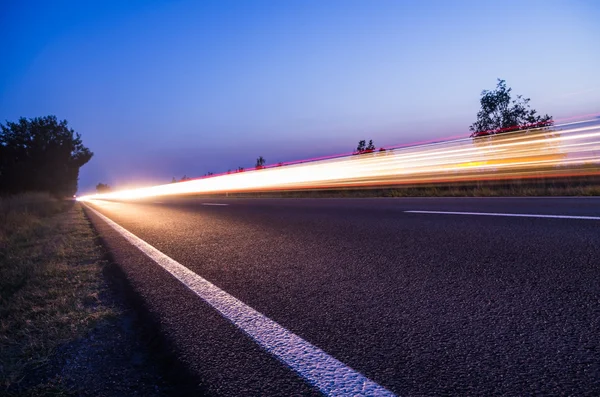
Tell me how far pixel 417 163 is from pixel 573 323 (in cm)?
1804

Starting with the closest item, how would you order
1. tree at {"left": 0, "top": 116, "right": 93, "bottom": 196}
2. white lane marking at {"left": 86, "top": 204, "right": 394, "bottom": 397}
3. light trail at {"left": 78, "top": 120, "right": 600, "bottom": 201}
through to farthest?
white lane marking at {"left": 86, "top": 204, "right": 394, "bottom": 397} → light trail at {"left": 78, "top": 120, "right": 600, "bottom": 201} → tree at {"left": 0, "top": 116, "right": 93, "bottom": 196}

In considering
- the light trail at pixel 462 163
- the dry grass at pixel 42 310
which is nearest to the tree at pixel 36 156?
the light trail at pixel 462 163

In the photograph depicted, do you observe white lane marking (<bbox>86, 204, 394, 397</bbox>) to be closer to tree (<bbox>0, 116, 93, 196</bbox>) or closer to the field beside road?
the field beside road

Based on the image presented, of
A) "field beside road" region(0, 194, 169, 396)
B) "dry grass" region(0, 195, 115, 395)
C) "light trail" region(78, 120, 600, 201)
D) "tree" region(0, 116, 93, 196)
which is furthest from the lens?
"tree" region(0, 116, 93, 196)

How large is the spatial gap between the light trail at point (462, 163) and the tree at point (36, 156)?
26769 millimetres

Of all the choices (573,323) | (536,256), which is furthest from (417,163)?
(573,323)

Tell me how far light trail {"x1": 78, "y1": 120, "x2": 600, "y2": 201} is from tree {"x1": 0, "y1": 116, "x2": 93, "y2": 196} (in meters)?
26.8

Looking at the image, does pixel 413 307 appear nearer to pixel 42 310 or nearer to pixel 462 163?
pixel 42 310

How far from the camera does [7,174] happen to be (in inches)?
1420

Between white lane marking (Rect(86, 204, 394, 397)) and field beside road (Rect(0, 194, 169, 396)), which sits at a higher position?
field beside road (Rect(0, 194, 169, 396))

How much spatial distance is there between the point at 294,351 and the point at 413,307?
0.78 metres

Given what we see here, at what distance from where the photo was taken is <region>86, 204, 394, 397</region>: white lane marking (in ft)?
4.10

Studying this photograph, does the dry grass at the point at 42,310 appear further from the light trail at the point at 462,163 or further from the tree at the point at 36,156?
the tree at the point at 36,156

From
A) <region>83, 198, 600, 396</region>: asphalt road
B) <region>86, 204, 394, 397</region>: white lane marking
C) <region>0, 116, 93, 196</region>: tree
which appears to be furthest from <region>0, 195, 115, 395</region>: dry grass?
<region>0, 116, 93, 196</region>: tree
